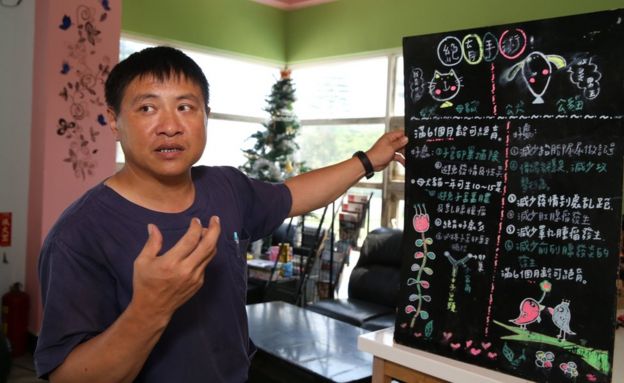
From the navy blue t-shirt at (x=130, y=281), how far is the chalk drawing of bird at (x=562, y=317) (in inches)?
31.6

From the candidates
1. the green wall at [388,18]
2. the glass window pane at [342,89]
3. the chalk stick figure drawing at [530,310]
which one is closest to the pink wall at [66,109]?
the green wall at [388,18]

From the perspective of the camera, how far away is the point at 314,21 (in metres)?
6.32

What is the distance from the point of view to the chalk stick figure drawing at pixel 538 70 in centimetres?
145

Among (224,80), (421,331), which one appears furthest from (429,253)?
(224,80)

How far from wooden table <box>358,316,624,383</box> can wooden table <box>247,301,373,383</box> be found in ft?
2.81

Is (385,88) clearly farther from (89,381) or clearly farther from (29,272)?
(89,381)

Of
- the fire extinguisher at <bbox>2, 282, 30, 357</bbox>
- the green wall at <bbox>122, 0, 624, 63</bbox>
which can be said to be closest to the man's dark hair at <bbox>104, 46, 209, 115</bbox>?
the fire extinguisher at <bbox>2, 282, 30, 357</bbox>

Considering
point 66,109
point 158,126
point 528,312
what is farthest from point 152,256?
point 66,109

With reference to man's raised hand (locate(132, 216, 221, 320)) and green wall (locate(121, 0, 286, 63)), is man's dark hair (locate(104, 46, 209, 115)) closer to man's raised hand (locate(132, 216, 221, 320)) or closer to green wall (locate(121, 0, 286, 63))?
man's raised hand (locate(132, 216, 221, 320))

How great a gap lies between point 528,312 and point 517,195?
1.03 ft

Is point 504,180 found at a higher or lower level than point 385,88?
lower

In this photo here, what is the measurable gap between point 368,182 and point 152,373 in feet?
15.6

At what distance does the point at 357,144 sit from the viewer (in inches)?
237

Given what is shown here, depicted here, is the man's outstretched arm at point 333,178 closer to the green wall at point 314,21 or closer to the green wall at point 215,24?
the green wall at point 314,21
